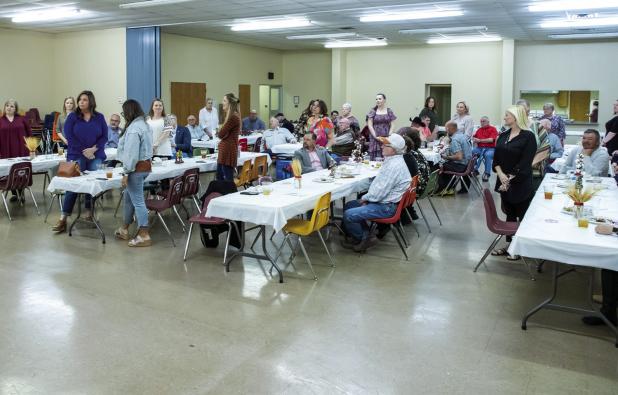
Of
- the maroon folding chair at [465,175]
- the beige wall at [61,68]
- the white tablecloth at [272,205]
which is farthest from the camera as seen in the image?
the beige wall at [61,68]

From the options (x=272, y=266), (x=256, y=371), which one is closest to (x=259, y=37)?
(x=272, y=266)

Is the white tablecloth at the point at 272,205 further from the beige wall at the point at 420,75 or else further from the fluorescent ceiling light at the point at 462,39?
the beige wall at the point at 420,75

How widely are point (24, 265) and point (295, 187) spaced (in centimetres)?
254

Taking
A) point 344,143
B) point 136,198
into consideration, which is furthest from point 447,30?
point 136,198

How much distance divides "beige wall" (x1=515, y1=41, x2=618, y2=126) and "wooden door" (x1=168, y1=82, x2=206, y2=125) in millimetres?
8253

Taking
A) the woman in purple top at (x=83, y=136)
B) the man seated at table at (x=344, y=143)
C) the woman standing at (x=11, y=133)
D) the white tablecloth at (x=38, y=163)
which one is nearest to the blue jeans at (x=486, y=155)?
the man seated at table at (x=344, y=143)

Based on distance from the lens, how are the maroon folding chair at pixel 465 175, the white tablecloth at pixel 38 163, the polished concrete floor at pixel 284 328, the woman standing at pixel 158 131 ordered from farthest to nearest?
the maroon folding chair at pixel 465 175, the woman standing at pixel 158 131, the white tablecloth at pixel 38 163, the polished concrete floor at pixel 284 328

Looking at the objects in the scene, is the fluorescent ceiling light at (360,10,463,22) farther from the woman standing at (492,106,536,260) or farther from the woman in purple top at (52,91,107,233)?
the woman in purple top at (52,91,107,233)

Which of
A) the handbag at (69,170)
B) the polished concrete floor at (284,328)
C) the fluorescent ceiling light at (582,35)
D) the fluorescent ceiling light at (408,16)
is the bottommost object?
the polished concrete floor at (284,328)

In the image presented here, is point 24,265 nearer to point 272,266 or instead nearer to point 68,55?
point 272,266

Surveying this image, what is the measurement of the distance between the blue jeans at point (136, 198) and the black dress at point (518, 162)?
3.48 metres

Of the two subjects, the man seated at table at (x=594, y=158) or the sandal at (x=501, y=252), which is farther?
the man seated at table at (x=594, y=158)

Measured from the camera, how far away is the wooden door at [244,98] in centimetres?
1740

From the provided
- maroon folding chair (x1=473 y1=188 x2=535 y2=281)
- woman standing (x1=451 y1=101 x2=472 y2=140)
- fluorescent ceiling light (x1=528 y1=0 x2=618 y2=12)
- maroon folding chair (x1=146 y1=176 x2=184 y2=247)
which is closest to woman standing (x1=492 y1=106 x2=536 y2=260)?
maroon folding chair (x1=473 y1=188 x2=535 y2=281)
